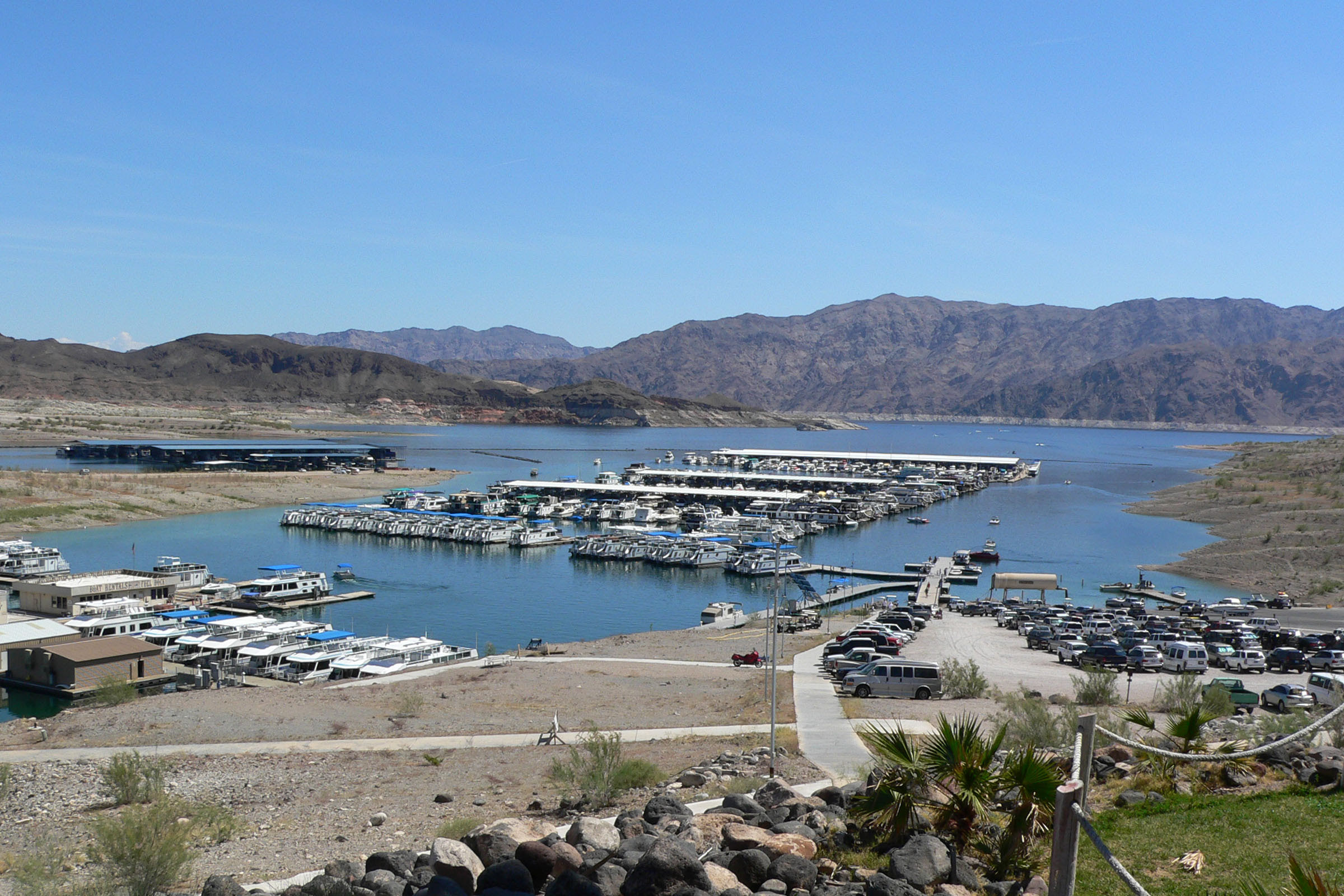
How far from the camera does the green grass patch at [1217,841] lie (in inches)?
280

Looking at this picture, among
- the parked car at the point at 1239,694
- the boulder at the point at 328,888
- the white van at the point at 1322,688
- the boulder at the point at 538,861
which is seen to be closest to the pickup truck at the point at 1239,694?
the parked car at the point at 1239,694

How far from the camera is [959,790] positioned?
313 inches

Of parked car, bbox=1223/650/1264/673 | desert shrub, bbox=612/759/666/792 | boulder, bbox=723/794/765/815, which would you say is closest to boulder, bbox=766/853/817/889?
boulder, bbox=723/794/765/815

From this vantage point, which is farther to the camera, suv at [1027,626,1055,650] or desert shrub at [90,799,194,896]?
suv at [1027,626,1055,650]

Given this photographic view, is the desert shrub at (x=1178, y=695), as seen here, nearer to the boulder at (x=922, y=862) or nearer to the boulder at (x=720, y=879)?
the boulder at (x=922, y=862)

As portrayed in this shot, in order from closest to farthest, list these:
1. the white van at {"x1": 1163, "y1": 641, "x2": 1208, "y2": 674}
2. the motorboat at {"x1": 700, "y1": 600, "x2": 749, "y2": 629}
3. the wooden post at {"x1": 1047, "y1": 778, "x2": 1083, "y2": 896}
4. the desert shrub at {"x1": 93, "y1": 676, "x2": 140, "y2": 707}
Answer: the wooden post at {"x1": 1047, "y1": 778, "x2": 1083, "y2": 896}
the desert shrub at {"x1": 93, "y1": 676, "x2": 140, "y2": 707}
the white van at {"x1": 1163, "y1": 641, "x2": 1208, "y2": 674}
the motorboat at {"x1": 700, "y1": 600, "x2": 749, "y2": 629}

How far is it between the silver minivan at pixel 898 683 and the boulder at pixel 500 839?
13466 millimetres

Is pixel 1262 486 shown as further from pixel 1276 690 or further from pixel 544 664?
pixel 544 664

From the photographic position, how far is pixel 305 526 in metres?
64.7

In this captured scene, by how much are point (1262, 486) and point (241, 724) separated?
79.9 metres

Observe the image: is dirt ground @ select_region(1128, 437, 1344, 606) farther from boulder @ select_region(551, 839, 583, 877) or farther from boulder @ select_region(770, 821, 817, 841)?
boulder @ select_region(551, 839, 583, 877)

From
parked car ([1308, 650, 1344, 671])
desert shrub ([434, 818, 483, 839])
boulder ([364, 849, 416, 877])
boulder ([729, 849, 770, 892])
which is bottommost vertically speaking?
parked car ([1308, 650, 1344, 671])

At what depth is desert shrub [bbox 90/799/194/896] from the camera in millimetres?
9562

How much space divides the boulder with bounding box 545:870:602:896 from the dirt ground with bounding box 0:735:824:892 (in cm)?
401
